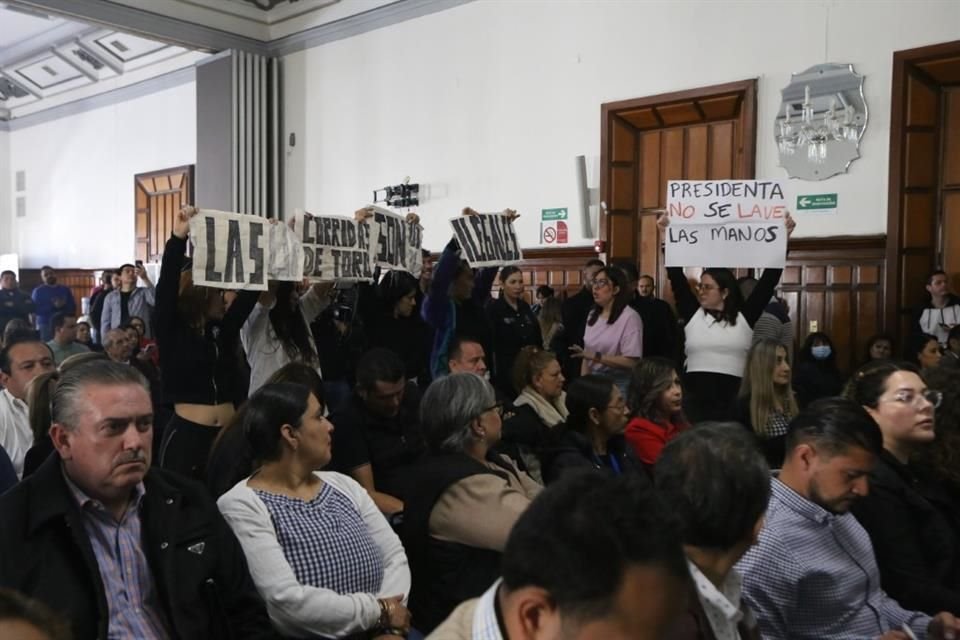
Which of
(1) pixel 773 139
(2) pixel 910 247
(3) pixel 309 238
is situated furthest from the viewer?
(1) pixel 773 139

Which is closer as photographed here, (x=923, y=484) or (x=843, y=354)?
(x=923, y=484)

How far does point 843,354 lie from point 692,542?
19.7ft

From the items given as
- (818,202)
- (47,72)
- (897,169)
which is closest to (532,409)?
(818,202)

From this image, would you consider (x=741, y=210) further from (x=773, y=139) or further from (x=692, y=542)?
(x=692, y=542)

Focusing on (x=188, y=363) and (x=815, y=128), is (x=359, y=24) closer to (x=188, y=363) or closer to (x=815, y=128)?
(x=815, y=128)

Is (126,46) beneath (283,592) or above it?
above

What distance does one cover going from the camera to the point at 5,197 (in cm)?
1658

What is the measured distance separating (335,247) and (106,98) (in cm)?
1088

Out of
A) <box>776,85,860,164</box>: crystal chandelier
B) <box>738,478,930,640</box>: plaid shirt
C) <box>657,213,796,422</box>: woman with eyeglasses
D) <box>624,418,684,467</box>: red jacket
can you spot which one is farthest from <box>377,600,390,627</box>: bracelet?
<box>776,85,860,164</box>: crystal chandelier

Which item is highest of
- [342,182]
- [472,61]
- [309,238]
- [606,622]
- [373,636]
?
[472,61]

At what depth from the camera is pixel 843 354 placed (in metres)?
7.12

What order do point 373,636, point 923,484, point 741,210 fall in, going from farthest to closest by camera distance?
point 741,210 < point 923,484 < point 373,636

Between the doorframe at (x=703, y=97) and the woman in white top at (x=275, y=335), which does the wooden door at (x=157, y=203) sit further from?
the woman in white top at (x=275, y=335)

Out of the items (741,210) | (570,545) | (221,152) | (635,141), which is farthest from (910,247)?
(221,152)
